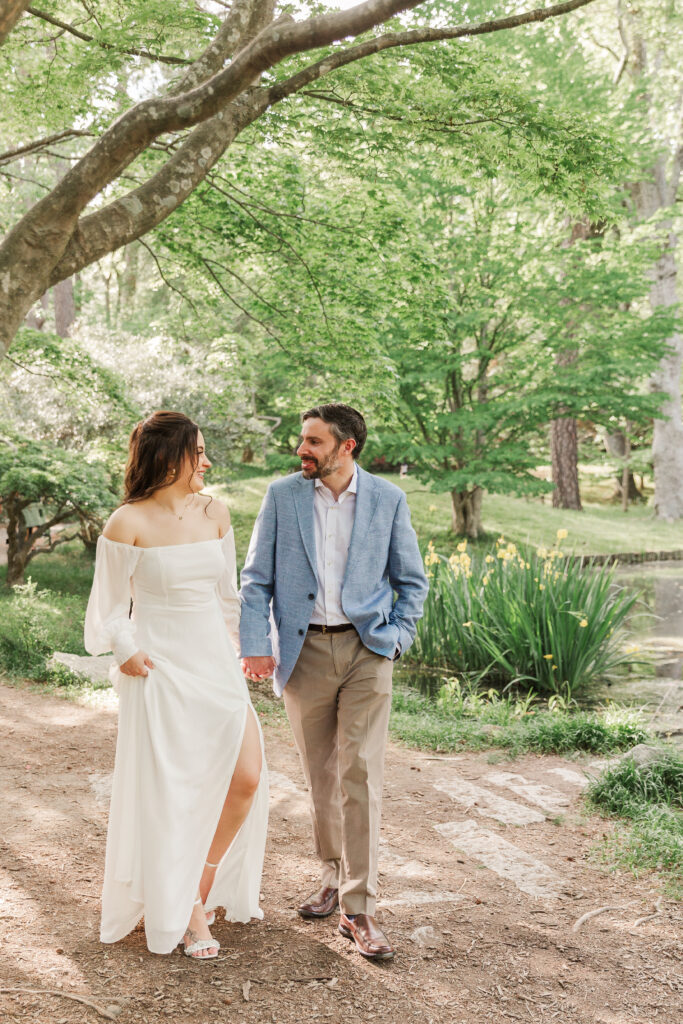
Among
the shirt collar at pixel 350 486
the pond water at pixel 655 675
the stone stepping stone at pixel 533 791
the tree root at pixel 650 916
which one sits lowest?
the pond water at pixel 655 675

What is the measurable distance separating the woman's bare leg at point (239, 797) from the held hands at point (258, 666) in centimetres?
18

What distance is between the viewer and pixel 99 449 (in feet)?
38.3

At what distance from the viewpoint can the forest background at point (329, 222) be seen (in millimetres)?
4582

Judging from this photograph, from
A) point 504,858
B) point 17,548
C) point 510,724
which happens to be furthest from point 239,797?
point 17,548

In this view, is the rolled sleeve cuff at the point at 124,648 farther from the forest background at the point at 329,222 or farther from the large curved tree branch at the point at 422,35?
the large curved tree branch at the point at 422,35

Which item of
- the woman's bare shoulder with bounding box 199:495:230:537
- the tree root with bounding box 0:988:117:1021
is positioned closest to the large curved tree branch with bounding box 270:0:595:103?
A: the woman's bare shoulder with bounding box 199:495:230:537

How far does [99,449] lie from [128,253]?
20.2 metres

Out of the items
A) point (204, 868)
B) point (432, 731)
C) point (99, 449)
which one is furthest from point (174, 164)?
point (99, 449)

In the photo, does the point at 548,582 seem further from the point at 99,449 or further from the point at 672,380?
the point at 672,380

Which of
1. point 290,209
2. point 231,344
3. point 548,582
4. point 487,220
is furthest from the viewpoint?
point 487,220

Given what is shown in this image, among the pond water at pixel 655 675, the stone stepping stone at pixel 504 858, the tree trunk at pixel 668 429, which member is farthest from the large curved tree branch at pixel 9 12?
the tree trunk at pixel 668 429

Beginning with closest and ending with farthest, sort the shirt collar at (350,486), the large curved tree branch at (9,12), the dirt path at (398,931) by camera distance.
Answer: the dirt path at (398,931) < the shirt collar at (350,486) < the large curved tree branch at (9,12)

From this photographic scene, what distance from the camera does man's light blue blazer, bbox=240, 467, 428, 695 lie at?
3.35 meters

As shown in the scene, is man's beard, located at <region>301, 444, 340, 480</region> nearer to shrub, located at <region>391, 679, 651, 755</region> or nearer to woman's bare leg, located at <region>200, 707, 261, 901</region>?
woman's bare leg, located at <region>200, 707, 261, 901</region>
